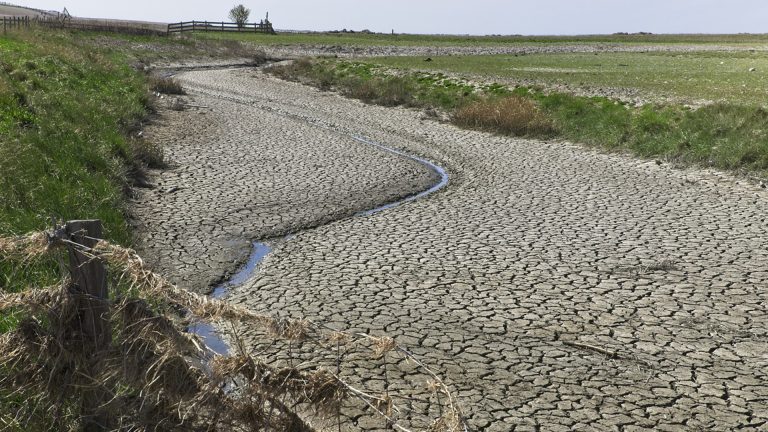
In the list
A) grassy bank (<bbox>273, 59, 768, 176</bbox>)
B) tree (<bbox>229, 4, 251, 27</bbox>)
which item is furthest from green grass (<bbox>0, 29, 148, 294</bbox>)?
tree (<bbox>229, 4, 251, 27</bbox>)

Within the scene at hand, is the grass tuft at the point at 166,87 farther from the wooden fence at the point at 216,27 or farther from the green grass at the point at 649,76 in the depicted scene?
A: the wooden fence at the point at 216,27

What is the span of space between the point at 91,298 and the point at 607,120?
1846 cm

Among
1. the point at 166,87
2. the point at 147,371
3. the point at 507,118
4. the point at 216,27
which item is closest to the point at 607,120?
the point at 507,118

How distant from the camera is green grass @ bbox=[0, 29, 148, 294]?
29.5 feet

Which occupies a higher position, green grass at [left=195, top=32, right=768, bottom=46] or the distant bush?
the distant bush

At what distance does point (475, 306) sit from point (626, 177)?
27.6 ft

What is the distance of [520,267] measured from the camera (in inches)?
378

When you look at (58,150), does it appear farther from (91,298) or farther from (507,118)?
(507,118)

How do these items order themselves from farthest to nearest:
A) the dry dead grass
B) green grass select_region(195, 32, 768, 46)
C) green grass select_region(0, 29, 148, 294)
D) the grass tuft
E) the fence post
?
green grass select_region(195, 32, 768, 46), the grass tuft, green grass select_region(0, 29, 148, 294), the fence post, the dry dead grass

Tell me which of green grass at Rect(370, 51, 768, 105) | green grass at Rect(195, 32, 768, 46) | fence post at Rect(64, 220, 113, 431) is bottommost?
green grass at Rect(195, 32, 768, 46)

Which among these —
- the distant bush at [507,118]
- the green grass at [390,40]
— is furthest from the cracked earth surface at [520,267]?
the green grass at [390,40]

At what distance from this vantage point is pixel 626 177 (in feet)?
51.7

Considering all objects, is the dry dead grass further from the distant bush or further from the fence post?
the distant bush

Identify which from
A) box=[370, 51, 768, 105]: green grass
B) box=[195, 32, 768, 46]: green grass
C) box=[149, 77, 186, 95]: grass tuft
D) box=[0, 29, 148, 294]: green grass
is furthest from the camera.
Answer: box=[195, 32, 768, 46]: green grass
